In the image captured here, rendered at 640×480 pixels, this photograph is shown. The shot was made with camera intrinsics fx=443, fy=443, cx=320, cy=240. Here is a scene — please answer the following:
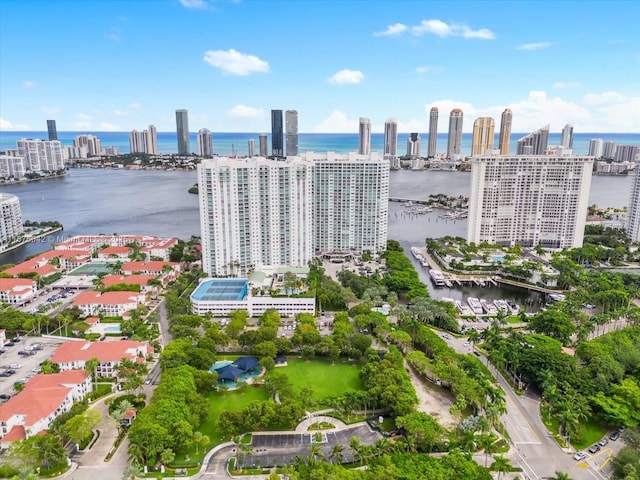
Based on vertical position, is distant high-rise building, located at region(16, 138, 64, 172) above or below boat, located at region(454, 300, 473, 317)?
above

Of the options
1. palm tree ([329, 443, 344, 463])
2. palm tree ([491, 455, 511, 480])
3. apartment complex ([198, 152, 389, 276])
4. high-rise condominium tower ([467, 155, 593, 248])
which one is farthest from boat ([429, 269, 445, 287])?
palm tree ([329, 443, 344, 463])

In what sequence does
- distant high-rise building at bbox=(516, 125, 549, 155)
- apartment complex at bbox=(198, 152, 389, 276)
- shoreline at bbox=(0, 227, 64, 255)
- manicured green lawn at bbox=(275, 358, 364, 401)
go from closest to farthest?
1. manicured green lawn at bbox=(275, 358, 364, 401)
2. apartment complex at bbox=(198, 152, 389, 276)
3. shoreline at bbox=(0, 227, 64, 255)
4. distant high-rise building at bbox=(516, 125, 549, 155)

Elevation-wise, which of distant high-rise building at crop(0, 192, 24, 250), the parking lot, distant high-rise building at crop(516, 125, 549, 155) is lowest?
the parking lot

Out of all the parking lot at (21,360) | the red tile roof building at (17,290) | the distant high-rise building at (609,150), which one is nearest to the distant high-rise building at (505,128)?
the distant high-rise building at (609,150)

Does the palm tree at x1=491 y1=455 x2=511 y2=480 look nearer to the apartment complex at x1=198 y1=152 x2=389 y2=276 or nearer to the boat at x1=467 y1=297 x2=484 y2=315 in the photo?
the boat at x1=467 y1=297 x2=484 y2=315

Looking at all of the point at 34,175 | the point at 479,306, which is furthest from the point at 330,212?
the point at 34,175

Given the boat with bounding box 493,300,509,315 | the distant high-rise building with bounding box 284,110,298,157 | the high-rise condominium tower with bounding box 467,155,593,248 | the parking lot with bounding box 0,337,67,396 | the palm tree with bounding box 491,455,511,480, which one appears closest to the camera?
the palm tree with bounding box 491,455,511,480

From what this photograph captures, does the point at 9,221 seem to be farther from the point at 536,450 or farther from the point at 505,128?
the point at 505,128

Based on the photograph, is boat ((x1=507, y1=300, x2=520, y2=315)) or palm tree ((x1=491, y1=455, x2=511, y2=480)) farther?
boat ((x1=507, y1=300, x2=520, y2=315))

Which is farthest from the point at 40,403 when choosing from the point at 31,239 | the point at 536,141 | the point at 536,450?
the point at 536,141
